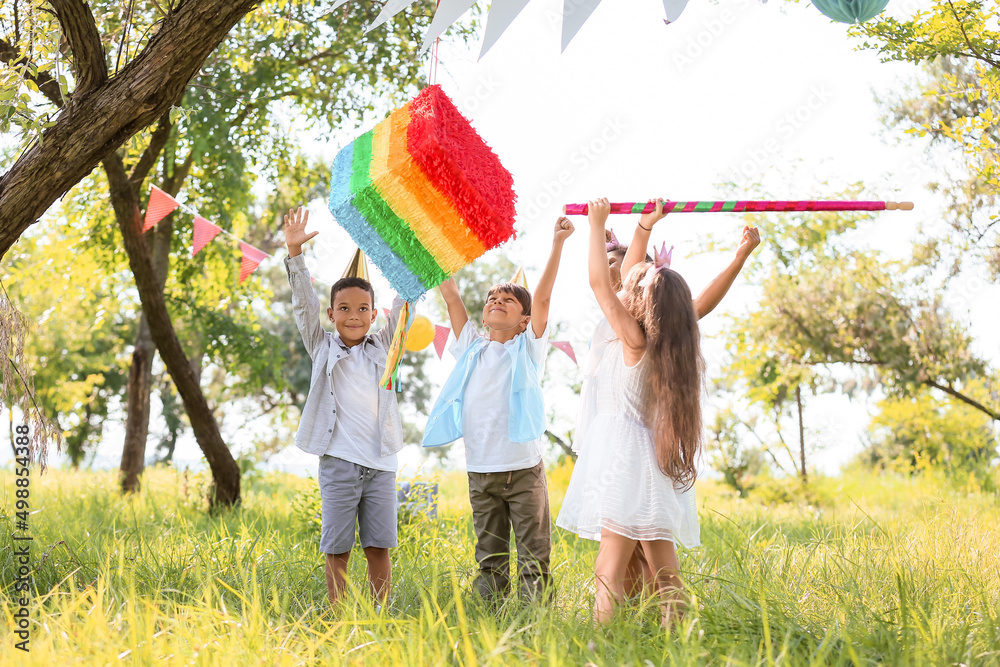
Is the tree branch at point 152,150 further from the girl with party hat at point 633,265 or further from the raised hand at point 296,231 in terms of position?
the girl with party hat at point 633,265

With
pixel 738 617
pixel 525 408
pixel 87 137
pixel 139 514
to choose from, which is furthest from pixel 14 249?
pixel 738 617

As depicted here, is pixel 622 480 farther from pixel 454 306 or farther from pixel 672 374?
pixel 454 306

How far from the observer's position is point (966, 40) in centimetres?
452

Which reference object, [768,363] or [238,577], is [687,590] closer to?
[238,577]

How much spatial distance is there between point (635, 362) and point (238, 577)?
172 centimetres

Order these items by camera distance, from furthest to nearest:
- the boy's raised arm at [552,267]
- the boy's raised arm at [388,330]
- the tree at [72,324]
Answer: the tree at [72,324]
the boy's raised arm at [388,330]
the boy's raised arm at [552,267]

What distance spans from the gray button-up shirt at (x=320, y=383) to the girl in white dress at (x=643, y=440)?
0.82m

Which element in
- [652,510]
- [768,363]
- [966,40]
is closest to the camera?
[652,510]

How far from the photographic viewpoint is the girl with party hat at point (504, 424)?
2.85 meters

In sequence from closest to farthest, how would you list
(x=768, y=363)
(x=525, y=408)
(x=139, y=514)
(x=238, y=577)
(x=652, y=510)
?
1. (x=652, y=510)
2. (x=525, y=408)
3. (x=238, y=577)
4. (x=139, y=514)
5. (x=768, y=363)

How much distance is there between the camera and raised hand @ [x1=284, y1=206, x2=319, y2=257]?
2916 millimetres

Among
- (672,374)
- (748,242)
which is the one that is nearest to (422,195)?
(672,374)

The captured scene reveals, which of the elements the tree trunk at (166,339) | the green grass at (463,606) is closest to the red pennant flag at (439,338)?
the green grass at (463,606)

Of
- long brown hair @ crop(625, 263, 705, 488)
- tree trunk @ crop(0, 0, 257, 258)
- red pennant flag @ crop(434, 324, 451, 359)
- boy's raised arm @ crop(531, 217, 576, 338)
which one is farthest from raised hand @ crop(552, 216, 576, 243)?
red pennant flag @ crop(434, 324, 451, 359)
